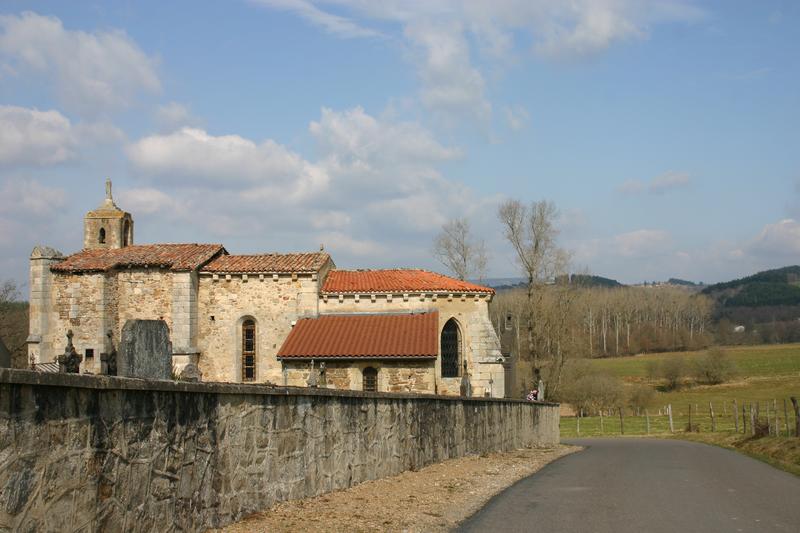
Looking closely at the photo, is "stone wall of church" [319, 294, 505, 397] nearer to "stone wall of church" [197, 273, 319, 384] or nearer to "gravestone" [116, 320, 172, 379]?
"stone wall of church" [197, 273, 319, 384]

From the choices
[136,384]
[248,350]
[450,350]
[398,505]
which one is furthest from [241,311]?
[136,384]

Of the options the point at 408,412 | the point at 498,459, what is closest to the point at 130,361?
the point at 408,412

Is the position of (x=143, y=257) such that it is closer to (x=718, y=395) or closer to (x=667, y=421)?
(x=667, y=421)

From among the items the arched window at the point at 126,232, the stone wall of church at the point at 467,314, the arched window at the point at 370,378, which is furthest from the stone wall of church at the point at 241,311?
the arched window at the point at 126,232

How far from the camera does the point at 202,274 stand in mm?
33500

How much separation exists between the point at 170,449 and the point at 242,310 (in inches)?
1041

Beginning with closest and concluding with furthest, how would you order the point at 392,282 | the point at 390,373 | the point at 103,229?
the point at 390,373 < the point at 392,282 < the point at 103,229

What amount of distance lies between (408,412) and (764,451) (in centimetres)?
1369

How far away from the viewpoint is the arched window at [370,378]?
103 ft

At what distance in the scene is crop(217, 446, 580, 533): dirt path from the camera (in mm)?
8938

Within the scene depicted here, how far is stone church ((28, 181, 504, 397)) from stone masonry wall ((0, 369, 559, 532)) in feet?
63.4

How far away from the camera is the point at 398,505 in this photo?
1073cm

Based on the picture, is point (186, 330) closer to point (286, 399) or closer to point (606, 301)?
point (286, 399)

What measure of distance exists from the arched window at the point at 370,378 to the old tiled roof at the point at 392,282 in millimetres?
3834
